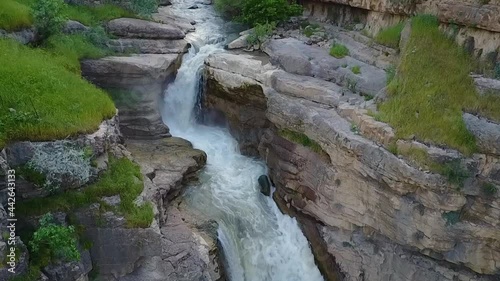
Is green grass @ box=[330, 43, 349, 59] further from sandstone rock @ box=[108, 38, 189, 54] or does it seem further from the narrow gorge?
Result: sandstone rock @ box=[108, 38, 189, 54]

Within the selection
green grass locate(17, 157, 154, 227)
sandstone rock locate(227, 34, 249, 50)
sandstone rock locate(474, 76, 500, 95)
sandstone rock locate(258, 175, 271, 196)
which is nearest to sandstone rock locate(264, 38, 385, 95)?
sandstone rock locate(227, 34, 249, 50)

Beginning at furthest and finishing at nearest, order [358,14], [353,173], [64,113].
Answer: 1. [358,14]
2. [353,173]
3. [64,113]

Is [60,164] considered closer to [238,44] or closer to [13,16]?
[13,16]

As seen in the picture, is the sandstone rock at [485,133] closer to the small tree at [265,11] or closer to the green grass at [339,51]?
the green grass at [339,51]

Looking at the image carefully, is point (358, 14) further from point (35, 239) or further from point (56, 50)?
point (35, 239)

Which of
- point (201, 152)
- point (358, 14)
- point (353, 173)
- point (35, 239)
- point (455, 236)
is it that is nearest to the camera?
point (35, 239)

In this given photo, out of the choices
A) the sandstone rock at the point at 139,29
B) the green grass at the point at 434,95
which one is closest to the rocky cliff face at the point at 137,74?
the sandstone rock at the point at 139,29

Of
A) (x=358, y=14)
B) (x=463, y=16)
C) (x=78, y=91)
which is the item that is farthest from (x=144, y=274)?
(x=358, y=14)
